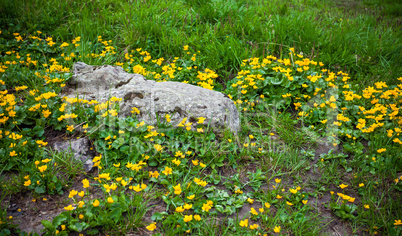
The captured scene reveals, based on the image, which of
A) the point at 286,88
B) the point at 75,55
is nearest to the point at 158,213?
the point at 286,88

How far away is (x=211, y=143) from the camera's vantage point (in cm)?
274

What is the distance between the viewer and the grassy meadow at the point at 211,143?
2.17 metres

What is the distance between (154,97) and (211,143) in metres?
0.84

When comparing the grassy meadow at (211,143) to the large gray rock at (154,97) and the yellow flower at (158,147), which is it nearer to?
the yellow flower at (158,147)

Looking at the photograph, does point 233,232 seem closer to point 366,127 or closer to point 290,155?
point 290,155

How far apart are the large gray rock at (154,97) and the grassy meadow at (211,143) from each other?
0.14 meters

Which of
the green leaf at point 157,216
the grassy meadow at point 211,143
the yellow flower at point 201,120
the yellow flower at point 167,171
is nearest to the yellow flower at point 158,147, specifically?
the grassy meadow at point 211,143

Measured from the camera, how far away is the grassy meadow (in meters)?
2.17

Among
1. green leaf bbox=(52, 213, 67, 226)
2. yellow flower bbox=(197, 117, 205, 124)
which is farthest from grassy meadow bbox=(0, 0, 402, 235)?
yellow flower bbox=(197, 117, 205, 124)

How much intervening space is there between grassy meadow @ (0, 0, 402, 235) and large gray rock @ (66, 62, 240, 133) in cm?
14

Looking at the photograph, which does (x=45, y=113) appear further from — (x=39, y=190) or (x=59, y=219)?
(x=59, y=219)

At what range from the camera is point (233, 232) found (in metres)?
2.12

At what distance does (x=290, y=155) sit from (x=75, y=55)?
3.62 metres

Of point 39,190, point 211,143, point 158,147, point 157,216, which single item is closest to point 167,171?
point 158,147
